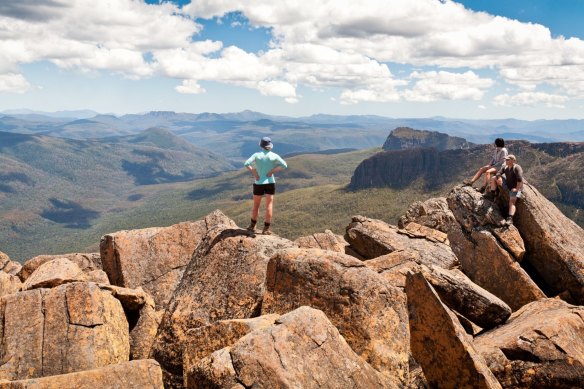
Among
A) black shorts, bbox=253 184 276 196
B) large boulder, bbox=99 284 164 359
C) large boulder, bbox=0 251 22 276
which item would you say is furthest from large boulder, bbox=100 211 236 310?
large boulder, bbox=0 251 22 276

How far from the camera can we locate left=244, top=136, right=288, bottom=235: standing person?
23641 millimetres

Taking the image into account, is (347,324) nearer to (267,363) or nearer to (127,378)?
(267,363)

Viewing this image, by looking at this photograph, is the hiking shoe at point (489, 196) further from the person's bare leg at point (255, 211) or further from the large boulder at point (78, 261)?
the large boulder at point (78, 261)

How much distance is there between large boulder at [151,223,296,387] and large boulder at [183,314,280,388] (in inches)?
50.3

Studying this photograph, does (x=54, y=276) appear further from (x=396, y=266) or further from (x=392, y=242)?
(x=392, y=242)

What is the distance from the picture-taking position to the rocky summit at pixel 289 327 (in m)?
13.6

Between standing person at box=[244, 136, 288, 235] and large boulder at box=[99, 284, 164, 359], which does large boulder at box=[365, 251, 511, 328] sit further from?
large boulder at box=[99, 284, 164, 359]

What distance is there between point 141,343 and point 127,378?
17.8 feet

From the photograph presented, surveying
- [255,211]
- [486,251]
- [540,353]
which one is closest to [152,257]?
[255,211]

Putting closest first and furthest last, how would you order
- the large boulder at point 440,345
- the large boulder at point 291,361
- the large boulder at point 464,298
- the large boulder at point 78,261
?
the large boulder at point 291,361 → the large boulder at point 440,345 → the large boulder at point 464,298 → the large boulder at point 78,261

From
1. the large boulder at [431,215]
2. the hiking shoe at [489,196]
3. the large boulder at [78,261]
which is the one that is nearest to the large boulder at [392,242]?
the large boulder at [431,215]

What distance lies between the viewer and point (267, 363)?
41.3 ft

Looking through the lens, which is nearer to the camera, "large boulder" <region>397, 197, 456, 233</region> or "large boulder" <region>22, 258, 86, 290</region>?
"large boulder" <region>22, 258, 86, 290</region>

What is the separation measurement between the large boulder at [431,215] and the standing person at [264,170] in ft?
46.0
